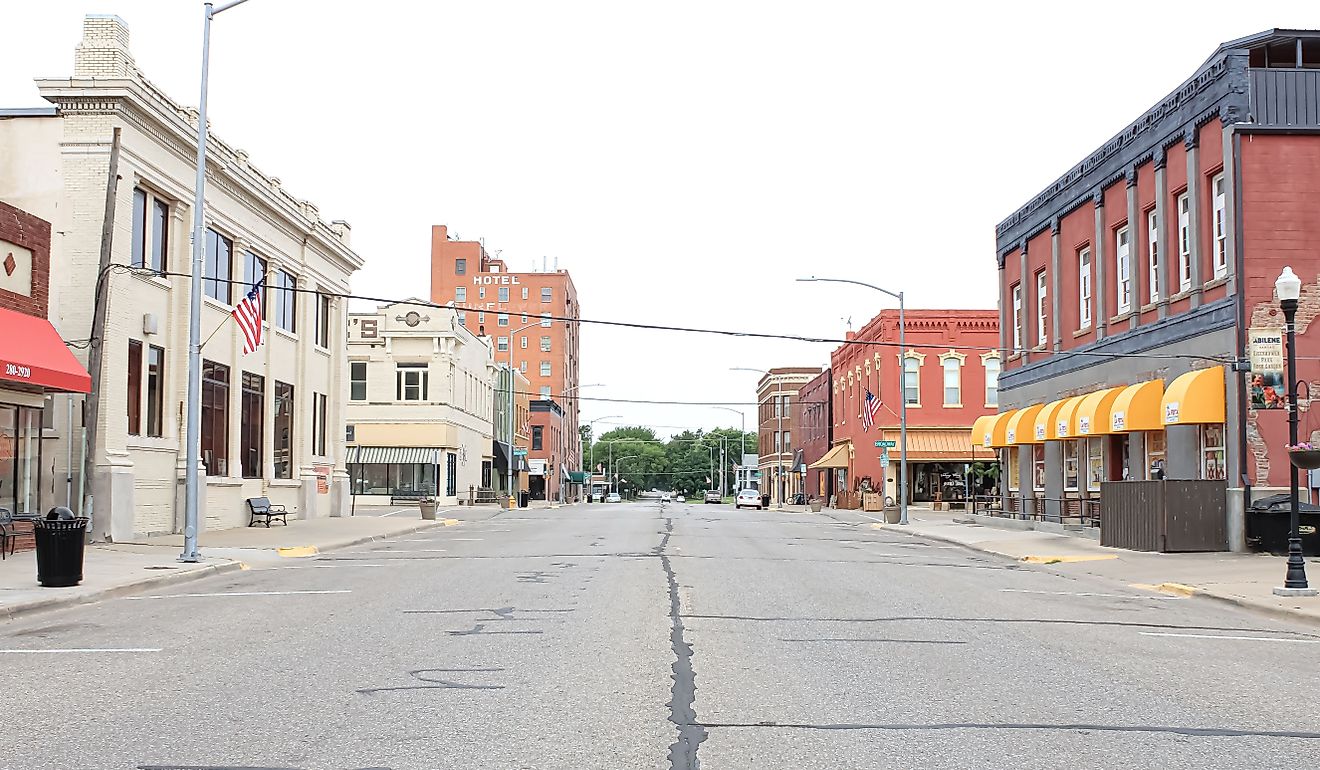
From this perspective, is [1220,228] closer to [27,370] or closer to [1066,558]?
[1066,558]

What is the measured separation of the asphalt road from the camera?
274 inches

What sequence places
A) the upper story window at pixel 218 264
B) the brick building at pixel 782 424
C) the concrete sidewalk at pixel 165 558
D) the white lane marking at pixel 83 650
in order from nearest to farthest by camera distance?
the white lane marking at pixel 83 650 < the concrete sidewalk at pixel 165 558 < the upper story window at pixel 218 264 < the brick building at pixel 782 424

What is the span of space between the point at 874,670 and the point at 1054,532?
81.5 ft

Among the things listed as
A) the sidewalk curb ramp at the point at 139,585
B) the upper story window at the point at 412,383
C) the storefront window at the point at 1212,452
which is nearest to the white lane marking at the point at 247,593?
the sidewalk curb ramp at the point at 139,585

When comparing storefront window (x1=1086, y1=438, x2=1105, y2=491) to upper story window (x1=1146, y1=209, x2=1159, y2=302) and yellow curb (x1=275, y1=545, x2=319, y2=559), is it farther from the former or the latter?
yellow curb (x1=275, y1=545, x2=319, y2=559)

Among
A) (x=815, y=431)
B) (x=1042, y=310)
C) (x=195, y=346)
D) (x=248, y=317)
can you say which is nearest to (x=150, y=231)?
(x=248, y=317)

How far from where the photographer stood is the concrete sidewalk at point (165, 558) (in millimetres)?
15344

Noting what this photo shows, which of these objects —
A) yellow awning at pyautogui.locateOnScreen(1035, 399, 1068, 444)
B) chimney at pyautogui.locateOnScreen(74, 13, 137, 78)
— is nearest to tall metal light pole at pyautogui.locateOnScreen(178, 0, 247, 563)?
chimney at pyautogui.locateOnScreen(74, 13, 137, 78)

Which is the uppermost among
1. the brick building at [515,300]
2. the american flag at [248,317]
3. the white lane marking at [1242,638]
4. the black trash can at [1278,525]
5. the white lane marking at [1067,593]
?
the brick building at [515,300]

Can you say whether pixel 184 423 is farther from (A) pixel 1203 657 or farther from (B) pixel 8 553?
(A) pixel 1203 657

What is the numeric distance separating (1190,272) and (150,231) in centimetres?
2213

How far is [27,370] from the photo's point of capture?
20328 mm

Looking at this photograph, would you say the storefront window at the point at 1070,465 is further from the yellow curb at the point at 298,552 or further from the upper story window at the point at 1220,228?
the yellow curb at the point at 298,552

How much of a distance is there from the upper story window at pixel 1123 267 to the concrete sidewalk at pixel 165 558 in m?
18.9
